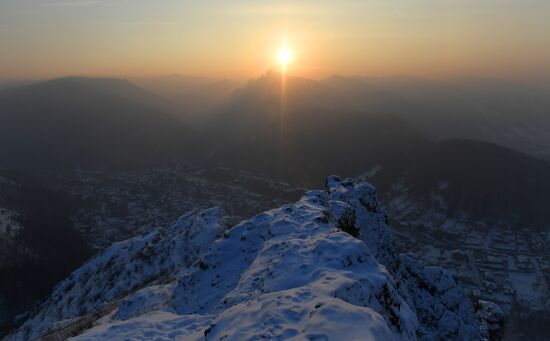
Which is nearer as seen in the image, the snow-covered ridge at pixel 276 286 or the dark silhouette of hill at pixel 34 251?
the snow-covered ridge at pixel 276 286

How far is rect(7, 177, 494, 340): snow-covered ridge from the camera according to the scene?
17.4 meters

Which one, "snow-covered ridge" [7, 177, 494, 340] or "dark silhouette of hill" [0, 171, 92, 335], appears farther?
"dark silhouette of hill" [0, 171, 92, 335]

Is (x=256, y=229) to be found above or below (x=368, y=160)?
above

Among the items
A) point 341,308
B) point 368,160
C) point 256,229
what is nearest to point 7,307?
point 256,229

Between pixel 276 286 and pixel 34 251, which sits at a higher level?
pixel 276 286

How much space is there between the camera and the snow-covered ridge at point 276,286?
17438 mm

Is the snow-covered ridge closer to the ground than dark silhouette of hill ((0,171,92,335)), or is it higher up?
higher up

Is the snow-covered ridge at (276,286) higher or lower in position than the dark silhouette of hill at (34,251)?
higher

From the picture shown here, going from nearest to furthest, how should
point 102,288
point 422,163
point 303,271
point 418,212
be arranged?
point 303,271
point 102,288
point 418,212
point 422,163

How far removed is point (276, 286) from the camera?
73.5 ft

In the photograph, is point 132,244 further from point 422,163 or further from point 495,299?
point 422,163

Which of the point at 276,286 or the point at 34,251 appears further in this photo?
the point at 34,251

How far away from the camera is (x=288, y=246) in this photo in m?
27.6

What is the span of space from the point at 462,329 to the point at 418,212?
10920 cm
